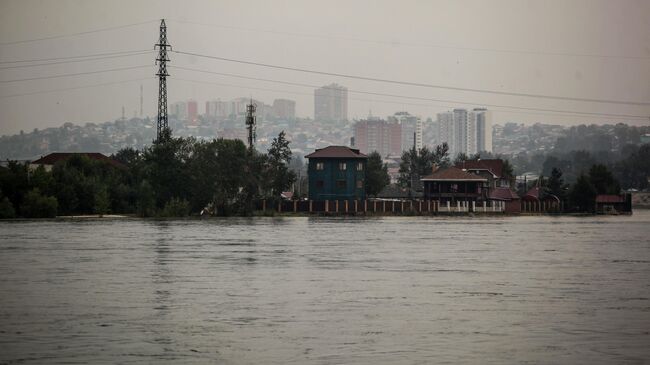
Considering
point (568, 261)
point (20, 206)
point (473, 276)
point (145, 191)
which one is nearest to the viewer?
point (473, 276)

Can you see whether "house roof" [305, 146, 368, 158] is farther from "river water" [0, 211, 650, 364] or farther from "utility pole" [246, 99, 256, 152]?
"river water" [0, 211, 650, 364]

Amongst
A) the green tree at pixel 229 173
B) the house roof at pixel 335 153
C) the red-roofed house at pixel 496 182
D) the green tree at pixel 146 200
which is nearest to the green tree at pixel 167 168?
the green tree at pixel 146 200

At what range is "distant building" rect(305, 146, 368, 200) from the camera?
12238cm

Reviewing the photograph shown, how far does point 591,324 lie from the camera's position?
2850 cm

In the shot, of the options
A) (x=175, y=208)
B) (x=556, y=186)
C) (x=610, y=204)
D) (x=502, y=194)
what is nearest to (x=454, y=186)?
(x=502, y=194)

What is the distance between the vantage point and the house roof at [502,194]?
140875 millimetres

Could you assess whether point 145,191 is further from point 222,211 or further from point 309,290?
point 309,290

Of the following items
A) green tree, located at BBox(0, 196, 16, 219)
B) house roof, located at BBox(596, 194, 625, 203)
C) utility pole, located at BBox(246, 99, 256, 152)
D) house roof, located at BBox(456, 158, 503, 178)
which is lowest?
green tree, located at BBox(0, 196, 16, 219)

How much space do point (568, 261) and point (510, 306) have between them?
1982 centimetres

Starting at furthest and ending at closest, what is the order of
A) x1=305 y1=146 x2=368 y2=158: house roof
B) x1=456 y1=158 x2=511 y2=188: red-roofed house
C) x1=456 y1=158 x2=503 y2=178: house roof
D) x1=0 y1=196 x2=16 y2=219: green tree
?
x1=456 y1=158 x2=503 y2=178: house roof → x1=456 y1=158 x2=511 y2=188: red-roofed house → x1=305 y1=146 x2=368 y2=158: house roof → x1=0 y1=196 x2=16 y2=219: green tree

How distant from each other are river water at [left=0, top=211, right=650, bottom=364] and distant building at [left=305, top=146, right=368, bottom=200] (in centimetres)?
5978

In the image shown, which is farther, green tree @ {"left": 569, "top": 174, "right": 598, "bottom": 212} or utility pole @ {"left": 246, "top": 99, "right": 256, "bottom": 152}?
green tree @ {"left": 569, "top": 174, "right": 598, "bottom": 212}

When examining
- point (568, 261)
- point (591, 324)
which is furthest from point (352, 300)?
point (568, 261)

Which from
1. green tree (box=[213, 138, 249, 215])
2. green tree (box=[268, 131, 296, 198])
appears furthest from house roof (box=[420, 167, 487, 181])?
green tree (box=[213, 138, 249, 215])
